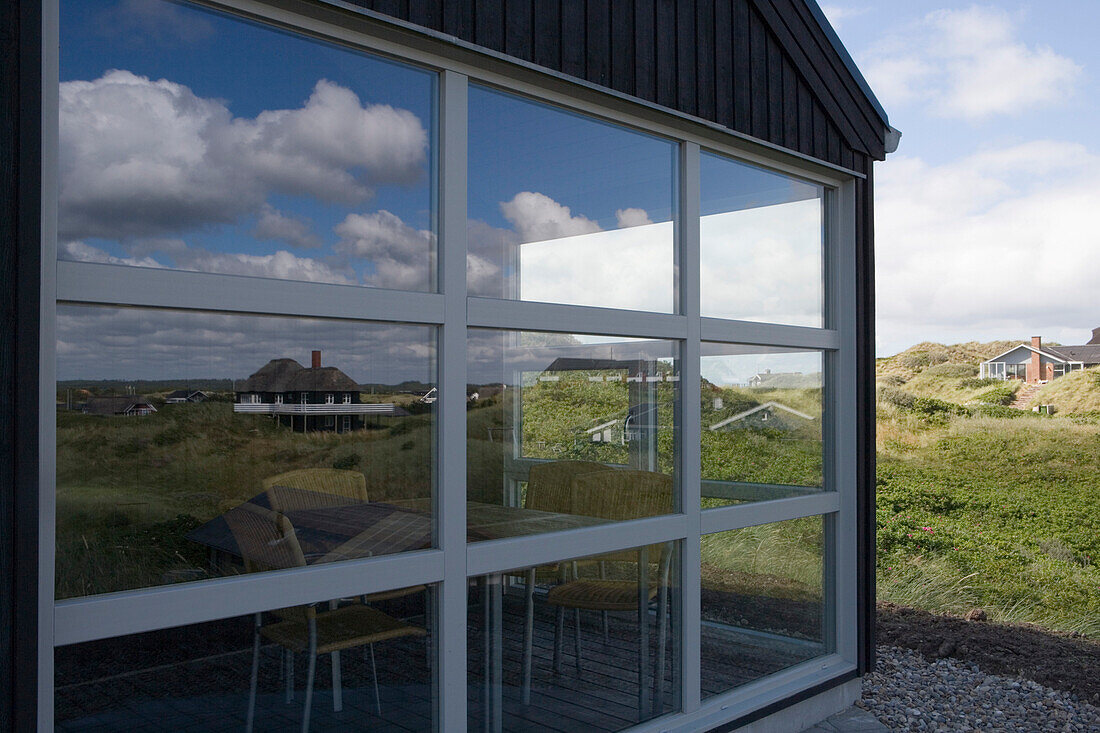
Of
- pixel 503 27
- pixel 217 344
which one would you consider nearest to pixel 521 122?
pixel 503 27

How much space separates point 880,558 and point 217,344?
28.3ft

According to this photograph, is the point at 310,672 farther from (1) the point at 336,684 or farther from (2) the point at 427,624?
(2) the point at 427,624

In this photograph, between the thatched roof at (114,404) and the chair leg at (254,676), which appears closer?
the thatched roof at (114,404)

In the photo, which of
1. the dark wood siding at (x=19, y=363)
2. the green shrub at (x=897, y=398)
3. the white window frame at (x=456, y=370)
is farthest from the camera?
the green shrub at (x=897, y=398)

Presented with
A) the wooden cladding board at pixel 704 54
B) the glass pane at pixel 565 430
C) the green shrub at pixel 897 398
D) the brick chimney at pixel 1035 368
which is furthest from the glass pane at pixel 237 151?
the brick chimney at pixel 1035 368

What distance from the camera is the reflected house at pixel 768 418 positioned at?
3.70 meters

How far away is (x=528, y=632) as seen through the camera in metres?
2.81

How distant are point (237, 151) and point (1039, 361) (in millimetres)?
16768

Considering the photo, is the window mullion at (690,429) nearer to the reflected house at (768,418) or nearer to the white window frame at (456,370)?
the white window frame at (456,370)

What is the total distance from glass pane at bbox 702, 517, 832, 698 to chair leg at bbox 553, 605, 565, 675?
807 millimetres

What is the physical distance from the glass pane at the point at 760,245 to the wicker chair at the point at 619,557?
79 centimetres

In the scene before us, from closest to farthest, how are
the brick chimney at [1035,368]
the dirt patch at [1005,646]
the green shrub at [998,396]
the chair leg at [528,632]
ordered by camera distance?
the chair leg at [528,632]
the dirt patch at [1005,646]
the green shrub at [998,396]
the brick chimney at [1035,368]

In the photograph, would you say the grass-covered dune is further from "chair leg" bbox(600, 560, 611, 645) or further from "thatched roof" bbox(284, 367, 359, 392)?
"thatched roof" bbox(284, 367, 359, 392)

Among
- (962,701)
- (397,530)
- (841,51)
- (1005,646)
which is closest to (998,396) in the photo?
(1005,646)
